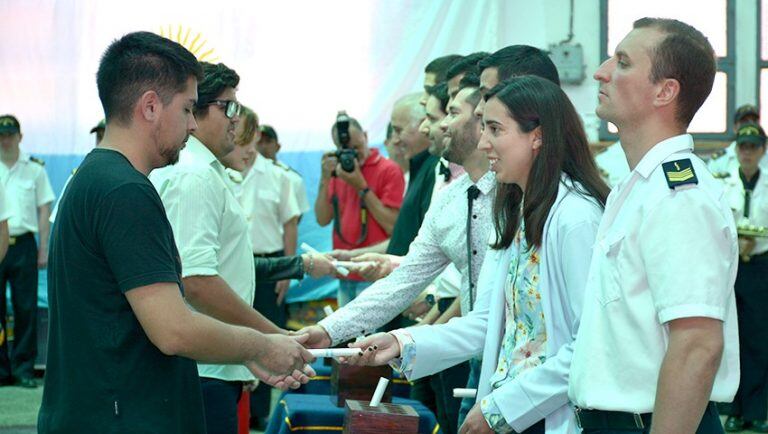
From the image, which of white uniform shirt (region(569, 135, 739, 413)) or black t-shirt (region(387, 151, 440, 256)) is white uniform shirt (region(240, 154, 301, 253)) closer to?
black t-shirt (region(387, 151, 440, 256))

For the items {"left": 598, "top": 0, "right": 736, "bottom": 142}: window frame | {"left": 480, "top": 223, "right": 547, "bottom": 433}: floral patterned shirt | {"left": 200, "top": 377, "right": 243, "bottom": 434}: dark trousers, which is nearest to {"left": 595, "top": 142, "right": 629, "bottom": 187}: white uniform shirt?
{"left": 598, "top": 0, "right": 736, "bottom": 142}: window frame

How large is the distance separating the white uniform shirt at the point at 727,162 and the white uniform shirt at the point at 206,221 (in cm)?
433

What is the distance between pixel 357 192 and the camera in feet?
22.0

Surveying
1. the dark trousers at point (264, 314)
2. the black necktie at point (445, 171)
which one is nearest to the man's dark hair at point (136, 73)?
the black necktie at point (445, 171)

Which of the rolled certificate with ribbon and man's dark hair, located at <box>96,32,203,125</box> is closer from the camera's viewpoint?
man's dark hair, located at <box>96,32,203,125</box>

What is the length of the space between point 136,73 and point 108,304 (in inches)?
20.1

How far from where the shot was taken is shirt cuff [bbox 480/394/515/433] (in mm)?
2504

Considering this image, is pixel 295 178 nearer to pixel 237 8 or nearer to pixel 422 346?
pixel 237 8

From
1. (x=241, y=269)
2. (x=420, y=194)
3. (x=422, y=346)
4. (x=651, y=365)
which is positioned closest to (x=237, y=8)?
(x=420, y=194)

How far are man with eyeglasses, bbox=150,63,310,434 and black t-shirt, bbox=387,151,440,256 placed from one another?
1209 mm

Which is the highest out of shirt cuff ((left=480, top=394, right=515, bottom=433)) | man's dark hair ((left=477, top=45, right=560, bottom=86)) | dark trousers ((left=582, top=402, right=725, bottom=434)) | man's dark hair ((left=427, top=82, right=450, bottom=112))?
man's dark hair ((left=477, top=45, right=560, bottom=86))

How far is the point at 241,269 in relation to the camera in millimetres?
3465

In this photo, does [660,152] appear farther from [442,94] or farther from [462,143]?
[442,94]

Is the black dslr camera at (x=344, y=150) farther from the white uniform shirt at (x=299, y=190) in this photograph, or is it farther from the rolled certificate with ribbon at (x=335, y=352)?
the rolled certificate with ribbon at (x=335, y=352)
